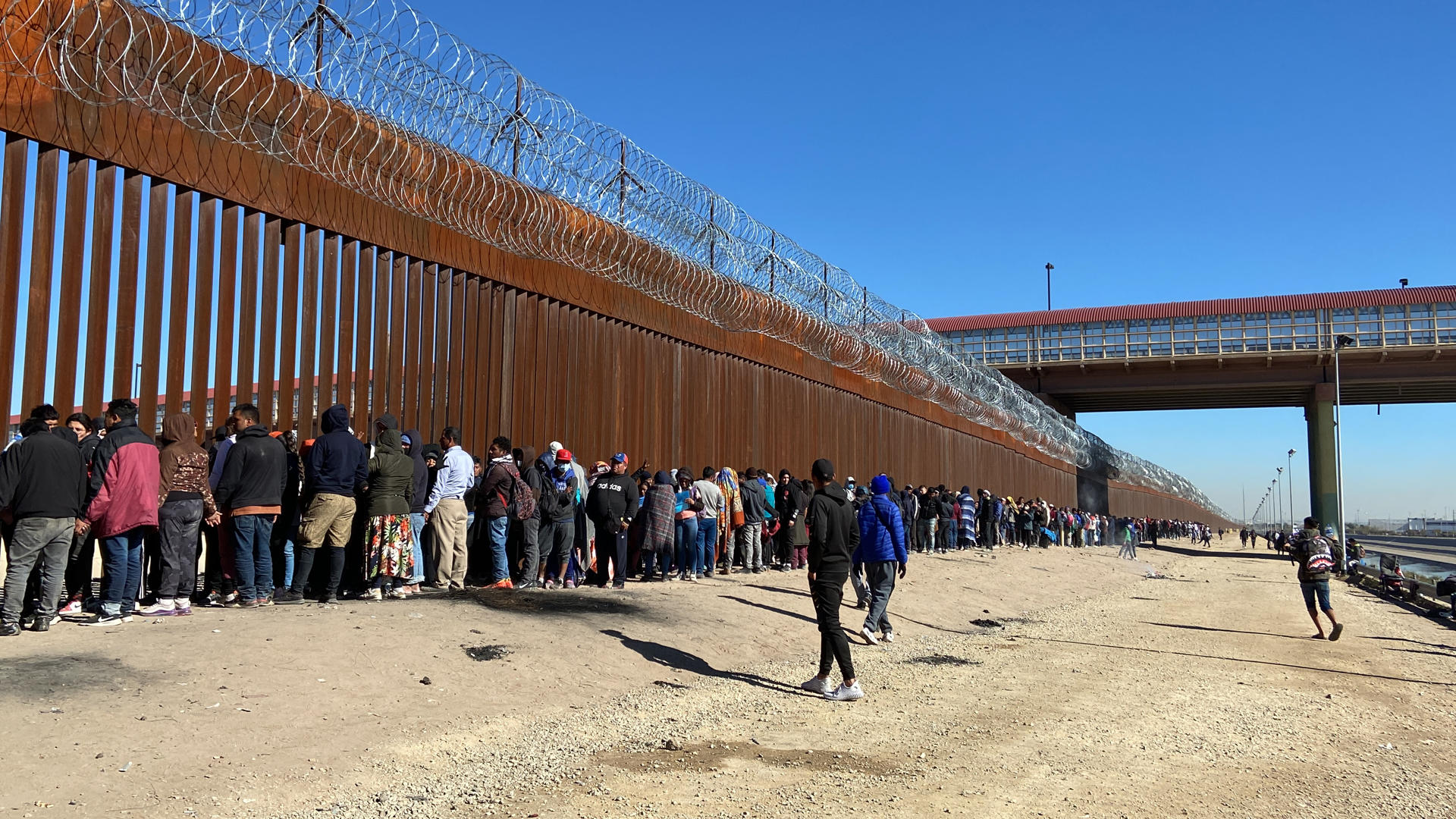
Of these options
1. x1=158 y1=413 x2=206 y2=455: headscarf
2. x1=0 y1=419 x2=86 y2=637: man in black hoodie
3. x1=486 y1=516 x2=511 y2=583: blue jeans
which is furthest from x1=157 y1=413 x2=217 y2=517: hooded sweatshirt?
x1=486 y1=516 x2=511 y2=583: blue jeans

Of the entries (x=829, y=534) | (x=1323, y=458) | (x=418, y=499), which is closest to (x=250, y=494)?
Answer: (x=418, y=499)

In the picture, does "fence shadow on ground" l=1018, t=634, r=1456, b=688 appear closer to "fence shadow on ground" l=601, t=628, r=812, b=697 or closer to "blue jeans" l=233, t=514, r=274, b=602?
"fence shadow on ground" l=601, t=628, r=812, b=697

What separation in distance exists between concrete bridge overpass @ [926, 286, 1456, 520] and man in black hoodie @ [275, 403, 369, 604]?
3137cm

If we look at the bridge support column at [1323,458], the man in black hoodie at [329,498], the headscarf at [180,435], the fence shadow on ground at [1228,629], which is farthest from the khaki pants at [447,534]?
the bridge support column at [1323,458]

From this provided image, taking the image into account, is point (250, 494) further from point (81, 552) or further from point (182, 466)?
point (81, 552)

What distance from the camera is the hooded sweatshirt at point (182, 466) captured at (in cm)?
677

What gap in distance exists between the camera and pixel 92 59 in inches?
276

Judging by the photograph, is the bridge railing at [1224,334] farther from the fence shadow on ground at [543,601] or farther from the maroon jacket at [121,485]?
the maroon jacket at [121,485]

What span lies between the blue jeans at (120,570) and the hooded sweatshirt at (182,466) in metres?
0.31

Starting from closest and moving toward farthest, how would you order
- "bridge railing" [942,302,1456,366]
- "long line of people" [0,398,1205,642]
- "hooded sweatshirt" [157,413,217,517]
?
"long line of people" [0,398,1205,642], "hooded sweatshirt" [157,413,217,517], "bridge railing" [942,302,1456,366]

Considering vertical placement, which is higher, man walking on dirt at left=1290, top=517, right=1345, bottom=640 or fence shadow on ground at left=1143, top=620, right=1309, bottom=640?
man walking on dirt at left=1290, top=517, right=1345, bottom=640

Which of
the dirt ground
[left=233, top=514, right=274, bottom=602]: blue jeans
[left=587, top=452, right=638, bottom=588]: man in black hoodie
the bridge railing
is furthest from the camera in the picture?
the bridge railing

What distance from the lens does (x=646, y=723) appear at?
5941 millimetres

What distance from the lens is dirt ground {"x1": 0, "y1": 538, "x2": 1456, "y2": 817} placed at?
4.43 meters
